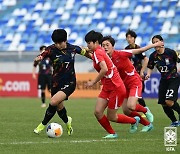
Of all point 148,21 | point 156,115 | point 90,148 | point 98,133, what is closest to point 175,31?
point 148,21

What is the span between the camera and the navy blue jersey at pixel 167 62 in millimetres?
14000

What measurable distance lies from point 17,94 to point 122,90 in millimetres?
20203

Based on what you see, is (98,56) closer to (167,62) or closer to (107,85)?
(107,85)

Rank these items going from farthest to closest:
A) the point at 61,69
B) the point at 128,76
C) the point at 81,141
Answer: the point at 128,76
the point at 61,69
the point at 81,141

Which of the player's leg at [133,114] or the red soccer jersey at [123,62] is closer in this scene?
the red soccer jersey at [123,62]

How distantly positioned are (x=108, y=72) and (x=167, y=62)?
9.40ft

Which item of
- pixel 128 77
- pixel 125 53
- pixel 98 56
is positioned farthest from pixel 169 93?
pixel 98 56

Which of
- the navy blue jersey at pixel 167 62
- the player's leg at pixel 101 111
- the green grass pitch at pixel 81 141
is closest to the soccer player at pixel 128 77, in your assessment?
the green grass pitch at pixel 81 141

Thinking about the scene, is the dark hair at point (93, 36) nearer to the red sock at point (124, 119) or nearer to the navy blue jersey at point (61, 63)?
the navy blue jersey at point (61, 63)

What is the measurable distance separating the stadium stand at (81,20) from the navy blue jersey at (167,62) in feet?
58.6

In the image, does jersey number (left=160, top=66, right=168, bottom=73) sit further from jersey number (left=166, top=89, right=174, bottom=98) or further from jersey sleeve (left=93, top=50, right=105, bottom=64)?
jersey sleeve (left=93, top=50, right=105, bottom=64)

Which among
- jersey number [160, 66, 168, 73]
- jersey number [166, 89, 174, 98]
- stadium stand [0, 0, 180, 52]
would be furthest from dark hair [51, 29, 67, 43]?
stadium stand [0, 0, 180, 52]

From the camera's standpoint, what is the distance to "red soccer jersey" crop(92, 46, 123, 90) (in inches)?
445

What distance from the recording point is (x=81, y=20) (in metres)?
35.2
